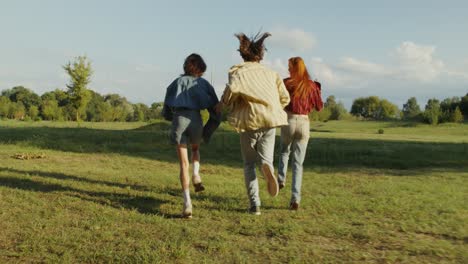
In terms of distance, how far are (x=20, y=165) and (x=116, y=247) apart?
6.78 metres

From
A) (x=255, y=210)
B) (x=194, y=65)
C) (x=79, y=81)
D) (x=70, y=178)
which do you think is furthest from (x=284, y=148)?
(x=79, y=81)

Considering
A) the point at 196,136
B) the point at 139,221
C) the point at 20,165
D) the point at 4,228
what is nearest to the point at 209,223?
the point at 139,221

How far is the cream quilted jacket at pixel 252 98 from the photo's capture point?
5410 mm

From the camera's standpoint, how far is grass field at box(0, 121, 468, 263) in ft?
13.3

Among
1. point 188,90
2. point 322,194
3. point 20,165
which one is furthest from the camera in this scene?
point 20,165

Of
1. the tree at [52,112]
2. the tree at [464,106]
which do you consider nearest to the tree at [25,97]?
the tree at [52,112]

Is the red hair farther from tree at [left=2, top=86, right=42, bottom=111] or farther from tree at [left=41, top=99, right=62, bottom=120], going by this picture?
tree at [left=2, top=86, right=42, bottom=111]

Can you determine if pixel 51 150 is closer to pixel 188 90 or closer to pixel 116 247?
pixel 188 90

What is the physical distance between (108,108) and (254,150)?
84377mm

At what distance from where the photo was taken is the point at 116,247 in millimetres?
4160

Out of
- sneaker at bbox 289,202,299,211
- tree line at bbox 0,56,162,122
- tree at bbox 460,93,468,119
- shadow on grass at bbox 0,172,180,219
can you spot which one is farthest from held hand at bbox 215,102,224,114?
tree at bbox 460,93,468,119

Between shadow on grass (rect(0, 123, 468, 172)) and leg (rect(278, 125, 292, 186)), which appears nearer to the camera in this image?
leg (rect(278, 125, 292, 186))

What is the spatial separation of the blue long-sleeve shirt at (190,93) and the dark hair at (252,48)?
0.72 meters

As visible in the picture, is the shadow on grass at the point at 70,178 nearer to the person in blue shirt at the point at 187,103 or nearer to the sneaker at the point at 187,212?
the person in blue shirt at the point at 187,103
